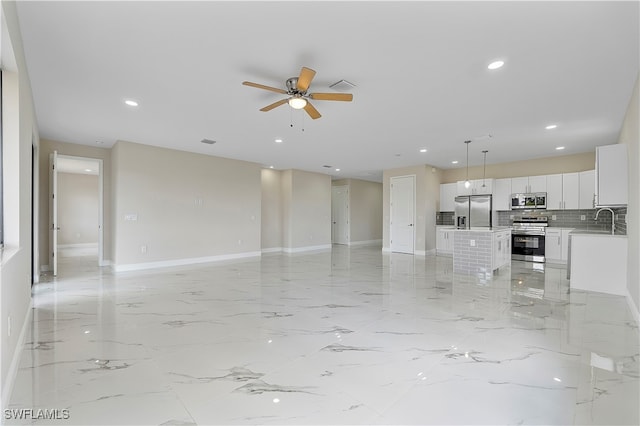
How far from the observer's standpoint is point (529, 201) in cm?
760

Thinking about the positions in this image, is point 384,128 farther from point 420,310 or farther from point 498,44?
point 420,310

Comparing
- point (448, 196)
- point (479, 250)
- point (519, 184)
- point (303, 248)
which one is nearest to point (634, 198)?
point (479, 250)

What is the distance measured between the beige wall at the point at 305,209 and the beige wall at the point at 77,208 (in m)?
7.02

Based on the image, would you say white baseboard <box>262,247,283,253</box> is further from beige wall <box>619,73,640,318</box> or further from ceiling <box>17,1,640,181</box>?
beige wall <box>619,73,640,318</box>

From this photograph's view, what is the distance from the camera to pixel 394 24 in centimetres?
241

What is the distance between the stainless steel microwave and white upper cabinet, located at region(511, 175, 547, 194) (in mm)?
108

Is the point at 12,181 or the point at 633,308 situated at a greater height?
the point at 12,181

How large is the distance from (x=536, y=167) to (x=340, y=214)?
256 inches

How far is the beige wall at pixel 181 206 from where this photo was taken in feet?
20.7

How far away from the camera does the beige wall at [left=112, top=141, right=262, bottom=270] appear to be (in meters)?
6.30

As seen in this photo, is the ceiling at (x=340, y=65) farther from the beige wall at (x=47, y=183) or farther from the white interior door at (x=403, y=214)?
the white interior door at (x=403, y=214)

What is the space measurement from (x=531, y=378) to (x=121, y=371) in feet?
9.62

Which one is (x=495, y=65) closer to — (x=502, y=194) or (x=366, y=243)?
(x=502, y=194)

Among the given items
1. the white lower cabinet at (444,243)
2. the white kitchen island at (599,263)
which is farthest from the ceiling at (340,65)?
the white lower cabinet at (444,243)
